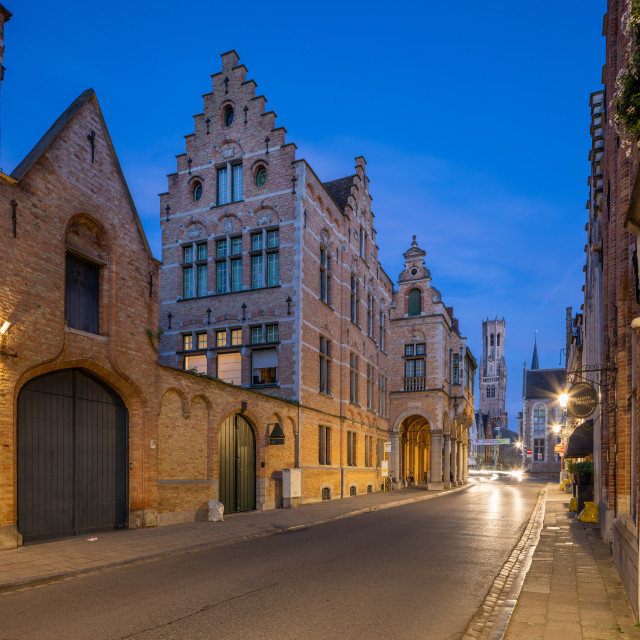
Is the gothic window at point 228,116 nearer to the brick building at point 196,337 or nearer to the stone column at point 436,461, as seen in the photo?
the brick building at point 196,337

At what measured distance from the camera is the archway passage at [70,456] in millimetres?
11328

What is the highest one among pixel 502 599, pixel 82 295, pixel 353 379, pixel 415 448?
pixel 82 295

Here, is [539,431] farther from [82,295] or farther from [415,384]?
[82,295]

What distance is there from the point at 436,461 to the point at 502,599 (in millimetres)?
30452

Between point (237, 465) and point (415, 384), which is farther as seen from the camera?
point (415, 384)

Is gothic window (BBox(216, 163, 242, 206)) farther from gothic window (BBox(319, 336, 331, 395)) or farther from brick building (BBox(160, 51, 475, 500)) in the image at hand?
gothic window (BBox(319, 336, 331, 395))

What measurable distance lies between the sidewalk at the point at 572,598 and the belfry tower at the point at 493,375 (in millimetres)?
122026

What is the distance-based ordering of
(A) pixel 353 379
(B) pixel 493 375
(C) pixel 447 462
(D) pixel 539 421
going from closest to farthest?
(A) pixel 353 379 < (C) pixel 447 462 < (D) pixel 539 421 < (B) pixel 493 375

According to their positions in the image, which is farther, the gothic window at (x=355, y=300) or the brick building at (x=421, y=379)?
the brick building at (x=421, y=379)

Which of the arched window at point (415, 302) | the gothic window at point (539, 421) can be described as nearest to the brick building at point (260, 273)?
the arched window at point (415, 302)

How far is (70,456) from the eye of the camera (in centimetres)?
1239

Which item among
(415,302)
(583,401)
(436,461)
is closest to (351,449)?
(436,461)

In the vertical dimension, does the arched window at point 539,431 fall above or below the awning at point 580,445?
below

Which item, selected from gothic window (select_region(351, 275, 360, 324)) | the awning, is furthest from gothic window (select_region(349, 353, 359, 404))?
the awning
